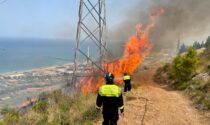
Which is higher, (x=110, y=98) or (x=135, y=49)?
(x=135, y=49)

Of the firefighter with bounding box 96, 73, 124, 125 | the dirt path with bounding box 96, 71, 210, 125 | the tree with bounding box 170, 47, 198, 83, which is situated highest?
the tree with bounding box 170, 47, 198, 83

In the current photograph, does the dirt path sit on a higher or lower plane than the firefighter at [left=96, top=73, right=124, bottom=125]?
lower

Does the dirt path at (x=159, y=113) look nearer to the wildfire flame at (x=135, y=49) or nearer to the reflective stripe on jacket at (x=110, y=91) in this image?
the reflective stripe on jacket at (x=110, y=91)

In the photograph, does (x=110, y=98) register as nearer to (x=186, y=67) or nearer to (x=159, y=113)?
(x=159, y=113)

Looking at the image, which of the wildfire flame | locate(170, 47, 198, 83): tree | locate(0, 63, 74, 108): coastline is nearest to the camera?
locate(170, 47, 198, 83): tree

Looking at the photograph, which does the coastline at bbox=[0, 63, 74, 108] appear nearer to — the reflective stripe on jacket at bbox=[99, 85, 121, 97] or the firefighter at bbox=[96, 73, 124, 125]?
the firefighter at bbox=[96, 73, 124, 125]

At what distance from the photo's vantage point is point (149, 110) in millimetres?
17875

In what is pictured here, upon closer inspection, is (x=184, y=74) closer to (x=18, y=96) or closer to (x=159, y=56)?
(x=159, y=56)

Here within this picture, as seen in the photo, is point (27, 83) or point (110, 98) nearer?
point (110, 98)

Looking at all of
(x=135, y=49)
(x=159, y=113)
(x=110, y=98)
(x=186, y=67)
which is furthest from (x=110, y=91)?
(x=135, y=49)

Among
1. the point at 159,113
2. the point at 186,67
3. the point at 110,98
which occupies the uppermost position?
the point at 186,67

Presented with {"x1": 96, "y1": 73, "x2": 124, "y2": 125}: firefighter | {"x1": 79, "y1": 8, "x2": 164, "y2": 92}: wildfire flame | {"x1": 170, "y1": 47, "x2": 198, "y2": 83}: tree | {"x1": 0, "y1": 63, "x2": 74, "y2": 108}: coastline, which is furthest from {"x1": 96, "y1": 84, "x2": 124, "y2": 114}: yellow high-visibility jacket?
{"x1": 0, "y1": 63, "x2": 74, "y2": 108}: coastline

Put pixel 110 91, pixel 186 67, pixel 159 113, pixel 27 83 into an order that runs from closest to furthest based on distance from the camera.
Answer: pixel 110 91, pixel 159 113, pixel 186 67, pixel 27 83

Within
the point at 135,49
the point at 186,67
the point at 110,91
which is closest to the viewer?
the point at 110,91
